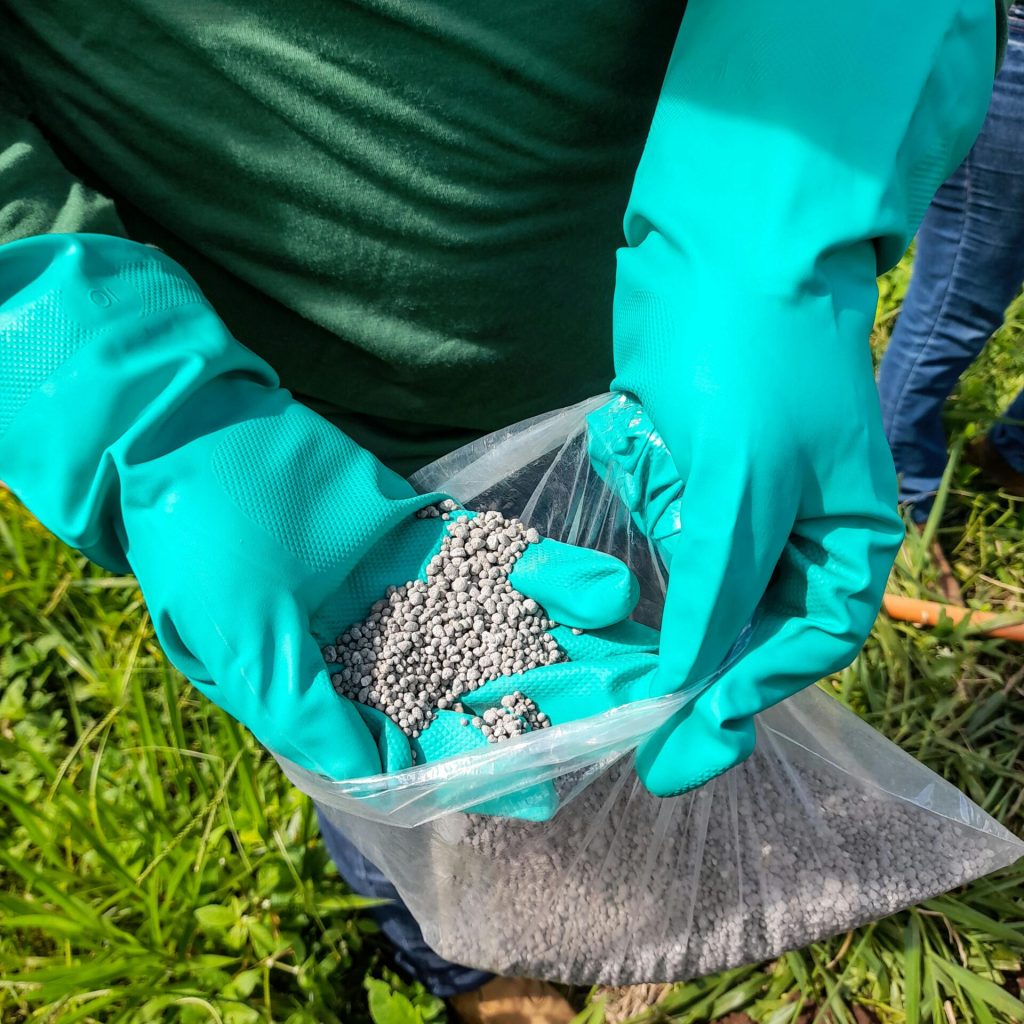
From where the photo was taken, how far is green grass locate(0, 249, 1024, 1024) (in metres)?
1.25

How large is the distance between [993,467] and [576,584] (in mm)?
1522

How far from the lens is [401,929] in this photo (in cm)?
136

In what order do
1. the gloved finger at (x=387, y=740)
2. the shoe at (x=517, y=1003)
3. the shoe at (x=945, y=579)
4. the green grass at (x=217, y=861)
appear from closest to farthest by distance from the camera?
1. the gloved finger at (x=387, y=740)
2. the green grass at (x=217, y=861)
3. the shoe at (x=517, y=1003)
4. the shoe at (x=945, y=579)

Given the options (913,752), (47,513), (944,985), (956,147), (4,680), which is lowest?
(4,680)

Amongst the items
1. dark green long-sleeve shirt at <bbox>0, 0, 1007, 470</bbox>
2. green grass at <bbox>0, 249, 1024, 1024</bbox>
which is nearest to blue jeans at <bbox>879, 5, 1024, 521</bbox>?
green grass at <bbox>0, 249, 1024, 1024</bbox>

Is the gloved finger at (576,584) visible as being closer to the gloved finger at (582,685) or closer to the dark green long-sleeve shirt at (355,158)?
the gloved finger at (582,685)

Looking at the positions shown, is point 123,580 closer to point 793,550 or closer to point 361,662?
point 361,662

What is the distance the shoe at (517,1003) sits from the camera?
1.38 m

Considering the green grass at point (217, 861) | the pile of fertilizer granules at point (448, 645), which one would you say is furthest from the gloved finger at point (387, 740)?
the green grass at point (217, 861)

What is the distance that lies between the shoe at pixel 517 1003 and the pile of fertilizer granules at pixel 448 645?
737 millimetres

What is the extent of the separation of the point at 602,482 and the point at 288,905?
0.82 m

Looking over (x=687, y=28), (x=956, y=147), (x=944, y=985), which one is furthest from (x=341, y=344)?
(x=944, y=985)

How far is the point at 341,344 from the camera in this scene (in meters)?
0.98

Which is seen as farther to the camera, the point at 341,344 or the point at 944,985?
the point at 944,985
